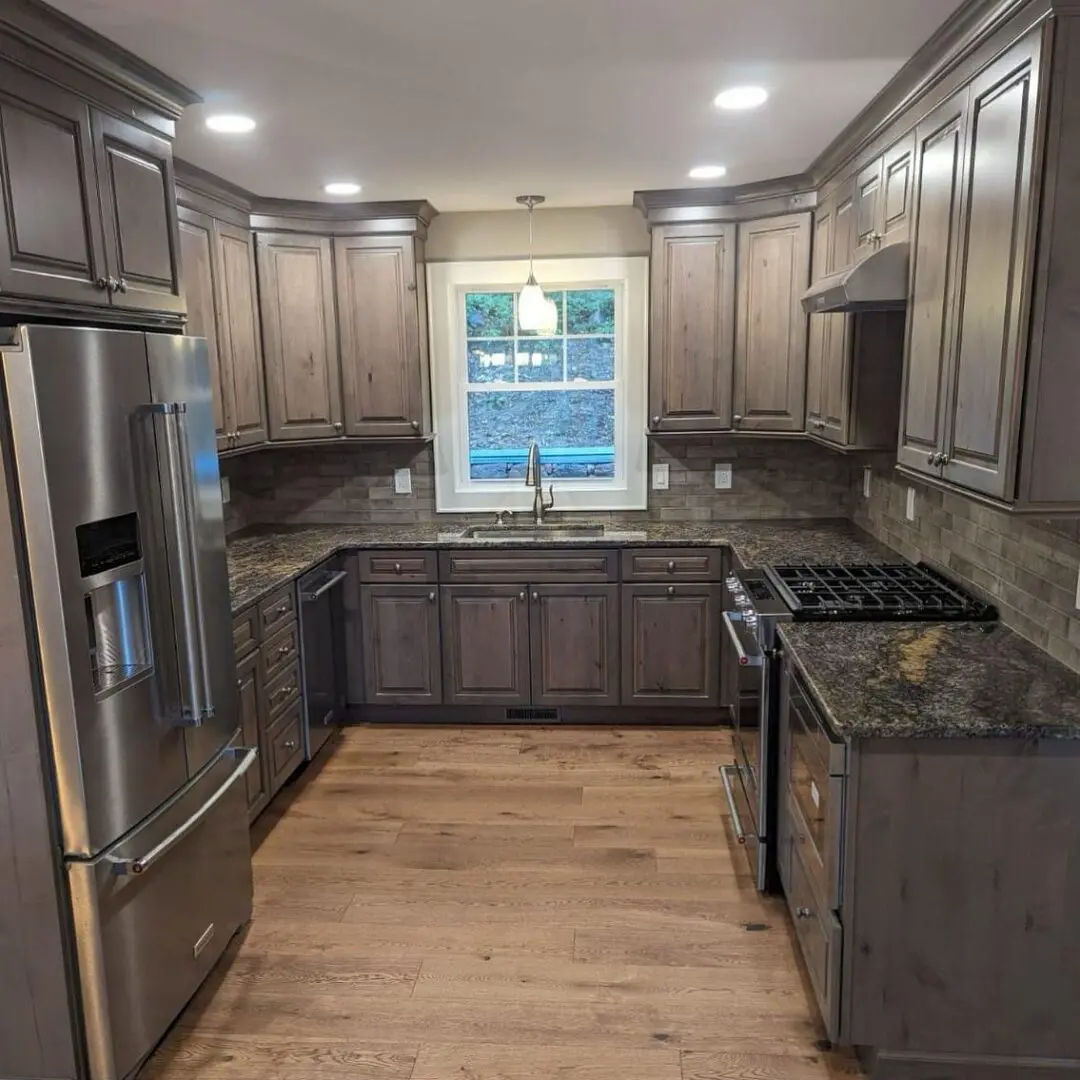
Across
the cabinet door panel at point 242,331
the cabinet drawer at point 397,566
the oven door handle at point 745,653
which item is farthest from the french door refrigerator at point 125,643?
the cabinet drawer at point 397,566

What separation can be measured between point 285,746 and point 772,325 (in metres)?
2.75

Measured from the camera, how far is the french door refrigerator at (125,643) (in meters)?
1.74

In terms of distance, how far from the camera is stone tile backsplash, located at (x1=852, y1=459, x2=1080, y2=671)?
6.98 feet

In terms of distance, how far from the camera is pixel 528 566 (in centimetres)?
396

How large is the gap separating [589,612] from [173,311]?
2.20 m

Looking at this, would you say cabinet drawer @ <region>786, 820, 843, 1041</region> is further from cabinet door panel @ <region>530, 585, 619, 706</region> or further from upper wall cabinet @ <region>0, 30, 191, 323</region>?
upper wall cabinet @ <region>0, 30, 191, 323</region>

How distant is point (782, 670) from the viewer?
2.56 meters

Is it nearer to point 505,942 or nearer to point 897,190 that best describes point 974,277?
point 897,190

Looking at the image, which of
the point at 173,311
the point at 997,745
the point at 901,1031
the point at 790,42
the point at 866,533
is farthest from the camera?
the point at 866,533

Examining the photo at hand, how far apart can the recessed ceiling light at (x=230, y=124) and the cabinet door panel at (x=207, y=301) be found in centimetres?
57

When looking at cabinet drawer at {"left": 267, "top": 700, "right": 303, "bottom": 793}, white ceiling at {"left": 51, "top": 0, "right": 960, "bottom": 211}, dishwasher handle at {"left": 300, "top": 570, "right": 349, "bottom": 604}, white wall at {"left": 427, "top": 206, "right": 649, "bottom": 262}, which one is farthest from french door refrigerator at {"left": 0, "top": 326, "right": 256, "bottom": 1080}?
white wall at {"left": 427, "top": 206, "right": 649, "bottom": 262}

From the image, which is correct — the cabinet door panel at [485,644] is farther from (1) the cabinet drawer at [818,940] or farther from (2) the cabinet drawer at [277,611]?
(1) the cabinet drawer at [818,940]

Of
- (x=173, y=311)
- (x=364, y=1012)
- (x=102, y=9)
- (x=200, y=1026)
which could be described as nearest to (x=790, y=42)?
(x=102, y=9)

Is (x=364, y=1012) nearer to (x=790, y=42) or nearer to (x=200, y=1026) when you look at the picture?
(x=200, y=1026)
